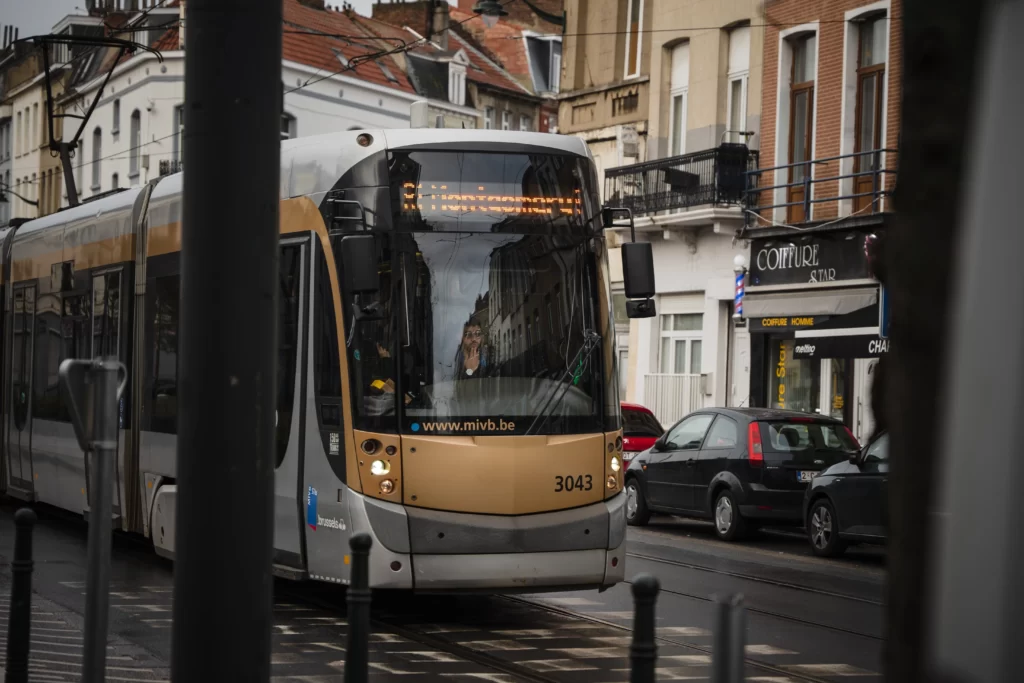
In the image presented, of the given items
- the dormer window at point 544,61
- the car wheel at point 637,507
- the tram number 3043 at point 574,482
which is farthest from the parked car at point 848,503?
the dormer window at point 544,61

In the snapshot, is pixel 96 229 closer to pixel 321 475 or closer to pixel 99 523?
pixel 321 475

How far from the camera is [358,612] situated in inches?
266

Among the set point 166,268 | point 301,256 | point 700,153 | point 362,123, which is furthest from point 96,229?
point 362,123

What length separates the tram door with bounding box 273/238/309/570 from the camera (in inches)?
452

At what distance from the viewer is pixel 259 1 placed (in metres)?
5.21

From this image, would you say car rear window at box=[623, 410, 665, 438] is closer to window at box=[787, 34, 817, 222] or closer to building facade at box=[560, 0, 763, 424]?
building facade at box=[560, 0, 763, 424]

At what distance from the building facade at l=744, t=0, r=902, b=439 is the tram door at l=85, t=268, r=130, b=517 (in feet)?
49.3

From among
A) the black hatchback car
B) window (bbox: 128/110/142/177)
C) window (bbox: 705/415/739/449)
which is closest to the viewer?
the black hatchback car

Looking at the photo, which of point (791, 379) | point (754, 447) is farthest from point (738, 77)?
point (754, 447)

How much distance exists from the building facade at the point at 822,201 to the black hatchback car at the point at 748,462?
25.1ft

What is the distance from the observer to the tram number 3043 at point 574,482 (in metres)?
11.1

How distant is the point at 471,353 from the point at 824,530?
7860mm

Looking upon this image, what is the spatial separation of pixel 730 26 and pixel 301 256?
74.7ft

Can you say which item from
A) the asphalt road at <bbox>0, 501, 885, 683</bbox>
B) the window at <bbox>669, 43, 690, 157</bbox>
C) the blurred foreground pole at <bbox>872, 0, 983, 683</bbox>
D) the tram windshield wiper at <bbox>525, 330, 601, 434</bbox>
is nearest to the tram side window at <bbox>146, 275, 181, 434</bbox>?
the asphalt road at <bbox>0, 501, 885, 683</bbox>
